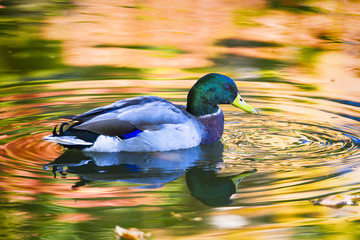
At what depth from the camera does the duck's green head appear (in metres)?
8.22

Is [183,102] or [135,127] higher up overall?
[135,127]

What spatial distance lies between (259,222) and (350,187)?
4.06ft

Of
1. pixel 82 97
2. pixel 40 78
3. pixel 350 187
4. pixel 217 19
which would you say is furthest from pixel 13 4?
pixel 350 187

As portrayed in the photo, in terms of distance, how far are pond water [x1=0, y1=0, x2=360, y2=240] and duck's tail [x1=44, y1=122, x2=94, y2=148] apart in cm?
16

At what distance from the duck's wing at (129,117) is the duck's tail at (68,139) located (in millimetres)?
105

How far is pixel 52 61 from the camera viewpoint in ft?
39.2

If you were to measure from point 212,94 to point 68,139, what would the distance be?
1.88 meters

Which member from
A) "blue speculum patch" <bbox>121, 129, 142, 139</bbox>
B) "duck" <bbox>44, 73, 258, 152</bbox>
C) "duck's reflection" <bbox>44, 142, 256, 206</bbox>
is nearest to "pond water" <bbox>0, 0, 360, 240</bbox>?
"duck's reflection" <bbox>44, 142, 256, 206</bbox>

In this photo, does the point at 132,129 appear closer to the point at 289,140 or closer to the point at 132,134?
the point at 132,134

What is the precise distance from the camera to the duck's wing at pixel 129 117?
24.9 feet

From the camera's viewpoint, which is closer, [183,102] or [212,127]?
[212,127]

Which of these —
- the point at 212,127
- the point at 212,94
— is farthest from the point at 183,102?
the point at 212,127

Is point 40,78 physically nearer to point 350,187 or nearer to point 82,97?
point 82,97

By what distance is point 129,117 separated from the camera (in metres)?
7.68
